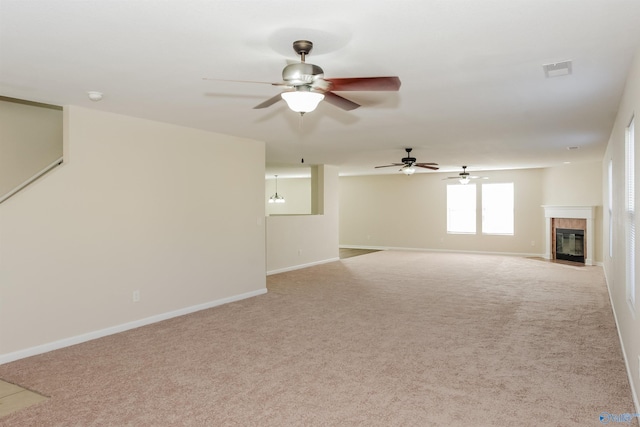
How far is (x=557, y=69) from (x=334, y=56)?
→ 1618 millimetres

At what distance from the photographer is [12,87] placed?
350 centimetres

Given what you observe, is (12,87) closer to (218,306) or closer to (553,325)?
(218,306)

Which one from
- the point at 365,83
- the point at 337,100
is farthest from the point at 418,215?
the point at 365,83

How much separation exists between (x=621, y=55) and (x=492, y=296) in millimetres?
4028

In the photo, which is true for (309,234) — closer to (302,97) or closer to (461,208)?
(461,208)

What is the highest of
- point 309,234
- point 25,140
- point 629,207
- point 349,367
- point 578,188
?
point 25,140

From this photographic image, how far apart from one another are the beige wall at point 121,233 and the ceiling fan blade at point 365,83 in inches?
116

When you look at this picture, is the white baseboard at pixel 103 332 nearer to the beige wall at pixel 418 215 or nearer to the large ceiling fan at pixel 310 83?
the large ceiling fan at pixel 310 83

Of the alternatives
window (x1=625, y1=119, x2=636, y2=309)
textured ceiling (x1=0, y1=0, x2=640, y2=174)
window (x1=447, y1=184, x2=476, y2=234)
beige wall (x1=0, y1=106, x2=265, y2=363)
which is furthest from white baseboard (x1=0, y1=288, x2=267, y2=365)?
window (x1=447, y1=184, x2=476, y2=234)

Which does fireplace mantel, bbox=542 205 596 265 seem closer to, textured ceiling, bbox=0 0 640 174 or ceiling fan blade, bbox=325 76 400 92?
textured ceiling, bbox=0 0 640 174

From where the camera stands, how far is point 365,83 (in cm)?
250

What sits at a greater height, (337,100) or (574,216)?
(337,100)

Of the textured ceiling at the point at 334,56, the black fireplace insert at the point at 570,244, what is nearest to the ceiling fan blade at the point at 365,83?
the textured ceiling at the point at 334,56

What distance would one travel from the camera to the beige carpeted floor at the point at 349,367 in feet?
8.66
